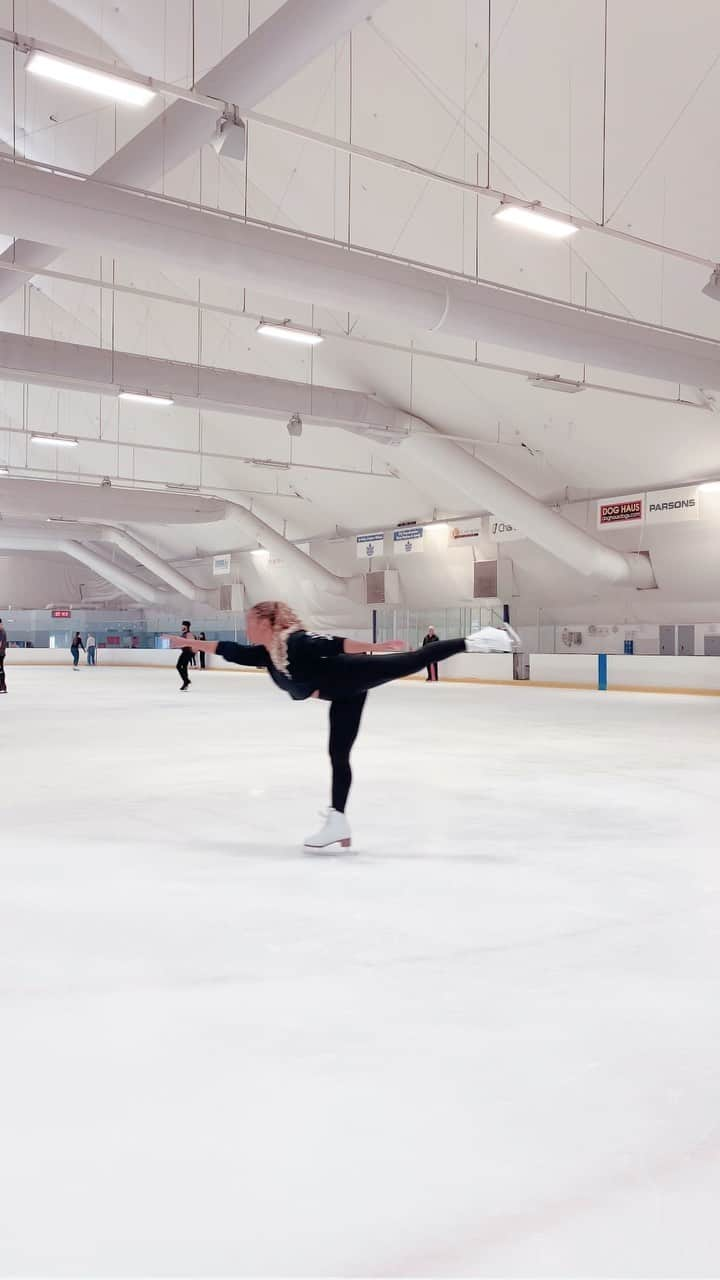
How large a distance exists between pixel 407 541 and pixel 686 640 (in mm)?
11005

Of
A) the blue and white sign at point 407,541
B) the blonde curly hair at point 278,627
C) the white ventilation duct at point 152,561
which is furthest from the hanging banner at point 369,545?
the blonde curly hair at point 278,627

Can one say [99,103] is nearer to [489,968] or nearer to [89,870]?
[89,870]

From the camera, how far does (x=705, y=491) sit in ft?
75.9

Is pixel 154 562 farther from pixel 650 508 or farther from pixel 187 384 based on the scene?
pixel 650 508

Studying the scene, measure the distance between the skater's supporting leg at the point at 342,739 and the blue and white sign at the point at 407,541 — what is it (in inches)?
1087

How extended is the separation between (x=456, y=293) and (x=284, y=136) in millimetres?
4350

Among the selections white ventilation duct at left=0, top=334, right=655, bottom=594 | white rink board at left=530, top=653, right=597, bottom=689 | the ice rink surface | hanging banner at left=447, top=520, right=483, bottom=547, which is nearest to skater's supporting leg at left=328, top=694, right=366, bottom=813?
the ice rink surface

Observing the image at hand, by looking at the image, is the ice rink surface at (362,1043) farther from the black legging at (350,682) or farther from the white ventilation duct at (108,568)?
the white ventilation duct at (108,568)

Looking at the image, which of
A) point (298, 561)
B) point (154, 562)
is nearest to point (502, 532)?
point (298, 561)

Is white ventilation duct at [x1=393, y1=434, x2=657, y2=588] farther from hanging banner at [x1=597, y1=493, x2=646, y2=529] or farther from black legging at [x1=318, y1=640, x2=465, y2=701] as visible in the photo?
black legging at [x1=318, y1=640, x2=465, y2=701]

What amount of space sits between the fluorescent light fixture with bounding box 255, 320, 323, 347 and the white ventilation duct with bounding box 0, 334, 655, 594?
6.09 metres

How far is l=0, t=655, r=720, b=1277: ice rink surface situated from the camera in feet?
6.24

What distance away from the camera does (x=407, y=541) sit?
3347 centimetres

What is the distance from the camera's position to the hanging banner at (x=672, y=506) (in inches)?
923
